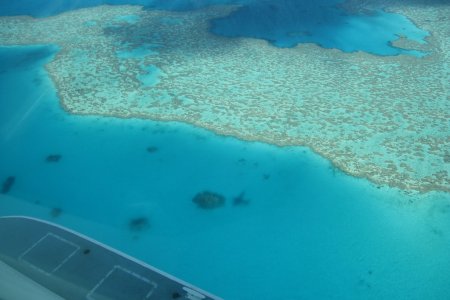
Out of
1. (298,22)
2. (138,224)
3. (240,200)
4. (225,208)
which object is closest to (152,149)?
(138,224)

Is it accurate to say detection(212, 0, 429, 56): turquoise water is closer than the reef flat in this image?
No

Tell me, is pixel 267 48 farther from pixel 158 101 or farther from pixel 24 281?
pixel 24 281

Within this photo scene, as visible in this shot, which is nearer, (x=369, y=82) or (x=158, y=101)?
(x=158, y=101)

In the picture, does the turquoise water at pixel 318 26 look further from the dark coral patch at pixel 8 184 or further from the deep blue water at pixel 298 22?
the dark coral patch at pixel 8 184

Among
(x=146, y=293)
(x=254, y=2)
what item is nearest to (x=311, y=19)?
(x=254, y=2)

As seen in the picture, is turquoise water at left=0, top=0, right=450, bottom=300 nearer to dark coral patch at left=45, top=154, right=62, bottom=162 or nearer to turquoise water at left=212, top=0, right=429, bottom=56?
dark coral patch at left=45, top=154, right=62, bottom=162

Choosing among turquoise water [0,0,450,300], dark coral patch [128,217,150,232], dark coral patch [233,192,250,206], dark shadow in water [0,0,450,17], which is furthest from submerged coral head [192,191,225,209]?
dark shadow in water [0,0,450,17]
